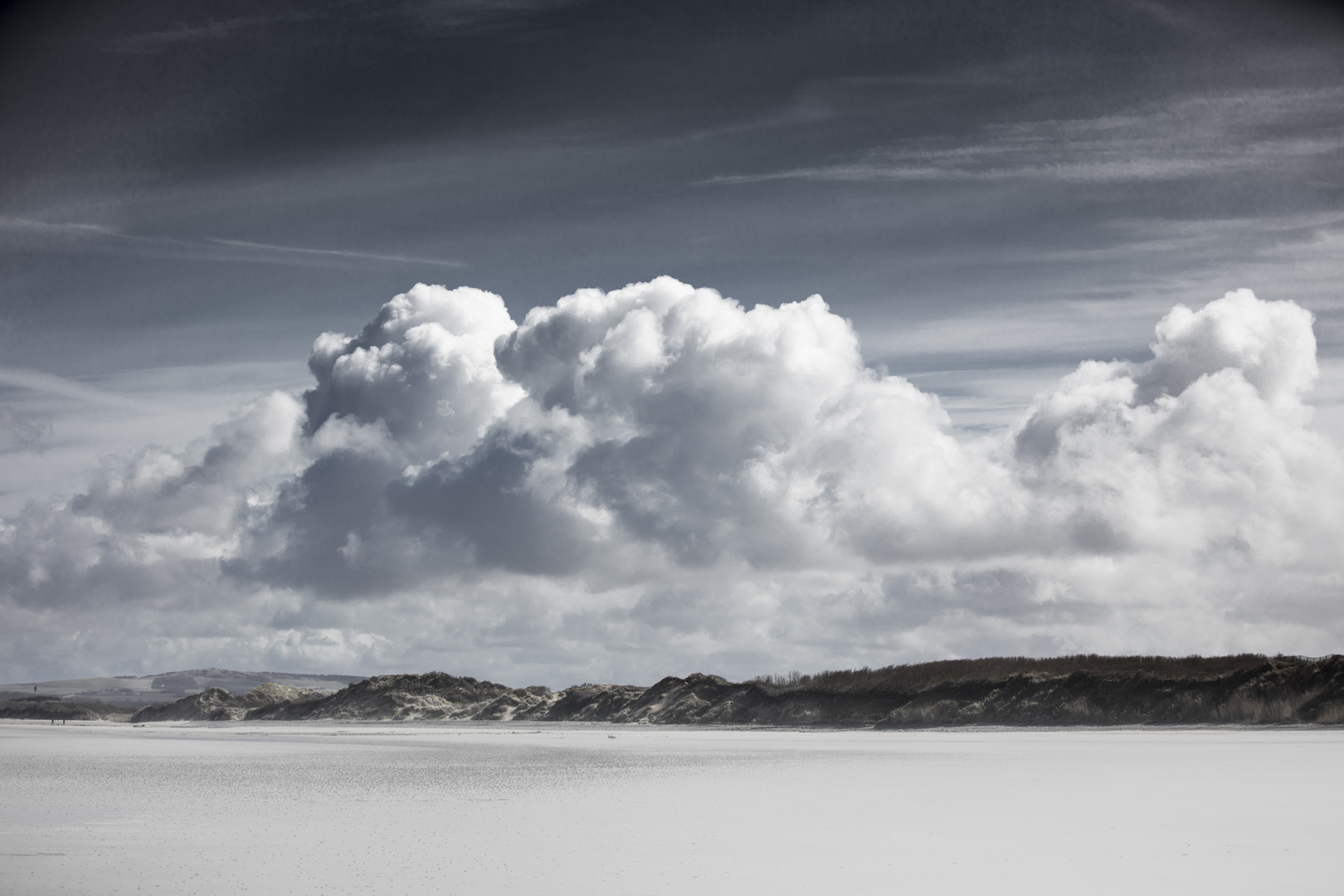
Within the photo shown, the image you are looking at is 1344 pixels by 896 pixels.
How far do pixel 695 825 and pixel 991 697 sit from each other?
4242cm

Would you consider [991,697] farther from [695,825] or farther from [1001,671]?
[695,825]

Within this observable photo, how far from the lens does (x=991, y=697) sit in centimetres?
5472

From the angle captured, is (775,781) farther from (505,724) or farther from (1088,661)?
(505,724)

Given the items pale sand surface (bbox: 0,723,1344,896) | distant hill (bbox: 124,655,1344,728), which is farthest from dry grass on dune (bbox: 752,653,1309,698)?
pale sand surface (bbox: 0,723,1344,896)

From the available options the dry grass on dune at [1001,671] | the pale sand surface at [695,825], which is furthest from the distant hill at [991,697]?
the pale sand surface at [695,825]

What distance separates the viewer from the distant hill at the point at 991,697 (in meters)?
46.0

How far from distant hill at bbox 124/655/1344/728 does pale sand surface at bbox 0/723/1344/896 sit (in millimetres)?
16687

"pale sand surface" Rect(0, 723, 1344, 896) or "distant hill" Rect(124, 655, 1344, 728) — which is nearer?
"pale sand surface" Rect(0, 723, 1344, 896)

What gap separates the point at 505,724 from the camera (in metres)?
82.1

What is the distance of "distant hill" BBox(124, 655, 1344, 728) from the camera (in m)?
46.0

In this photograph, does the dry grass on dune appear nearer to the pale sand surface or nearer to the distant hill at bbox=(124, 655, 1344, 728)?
the distant hill at bbox=(124, 655, 1344, 728)

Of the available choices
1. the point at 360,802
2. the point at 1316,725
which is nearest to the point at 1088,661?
the point at 1316,725

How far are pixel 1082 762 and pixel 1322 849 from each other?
566 inches

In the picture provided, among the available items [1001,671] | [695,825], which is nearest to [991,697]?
[1001,671]
